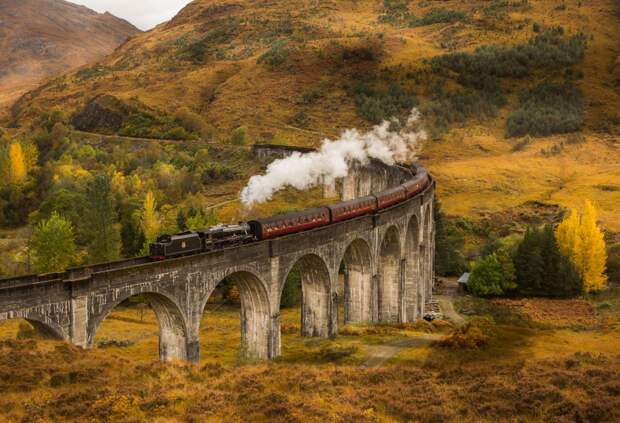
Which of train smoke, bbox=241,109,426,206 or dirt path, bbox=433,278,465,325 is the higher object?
train smoke, bbox=241,109,426,206

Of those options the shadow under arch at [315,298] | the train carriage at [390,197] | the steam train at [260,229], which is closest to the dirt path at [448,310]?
the train carriage at [390,197]

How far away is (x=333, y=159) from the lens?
313ft

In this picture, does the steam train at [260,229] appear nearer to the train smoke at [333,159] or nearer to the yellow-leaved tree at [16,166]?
the train smoke at [333,159]

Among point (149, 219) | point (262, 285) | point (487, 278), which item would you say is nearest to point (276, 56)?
point (149, 219)

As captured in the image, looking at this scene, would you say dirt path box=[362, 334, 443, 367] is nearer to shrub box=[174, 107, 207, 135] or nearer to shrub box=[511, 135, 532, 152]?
shrub box=[511, 135, 532, 152]

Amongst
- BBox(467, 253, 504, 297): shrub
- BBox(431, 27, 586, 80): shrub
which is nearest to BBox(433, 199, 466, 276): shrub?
BBox(467, 253, 504, 297): shrub

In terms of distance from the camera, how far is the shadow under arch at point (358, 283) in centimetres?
5356

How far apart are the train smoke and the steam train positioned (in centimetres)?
1116

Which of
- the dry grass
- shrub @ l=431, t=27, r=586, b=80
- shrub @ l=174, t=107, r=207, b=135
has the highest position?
shrub @ l=431, t=27, r=586, b=80

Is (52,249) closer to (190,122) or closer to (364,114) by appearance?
(190,122)

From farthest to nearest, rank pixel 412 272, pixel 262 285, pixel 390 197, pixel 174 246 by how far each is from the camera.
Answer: pixel 412 272 < pixel 390 197 < pixel 262 285 < pixel 174 246

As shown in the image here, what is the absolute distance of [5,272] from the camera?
6762cm

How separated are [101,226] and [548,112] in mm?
117469

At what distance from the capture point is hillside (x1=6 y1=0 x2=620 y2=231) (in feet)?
425
